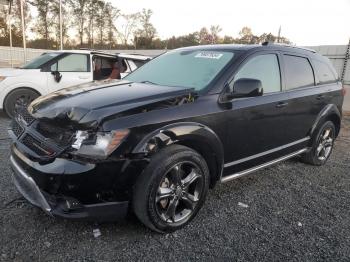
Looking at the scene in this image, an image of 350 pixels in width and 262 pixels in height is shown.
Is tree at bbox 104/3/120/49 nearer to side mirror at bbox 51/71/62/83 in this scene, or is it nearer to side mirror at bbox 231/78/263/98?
side mirror at bbox 51/71/62/83

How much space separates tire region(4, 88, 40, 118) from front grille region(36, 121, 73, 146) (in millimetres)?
5192

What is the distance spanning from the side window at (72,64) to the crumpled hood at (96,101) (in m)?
4.86

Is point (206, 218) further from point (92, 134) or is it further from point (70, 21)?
point (70, 21)

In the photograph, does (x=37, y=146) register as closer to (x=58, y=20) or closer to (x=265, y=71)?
(x=265, y=71)

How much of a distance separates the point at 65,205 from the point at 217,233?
139 centimetres

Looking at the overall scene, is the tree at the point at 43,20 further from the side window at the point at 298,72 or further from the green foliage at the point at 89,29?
the side window at the point at 298,72

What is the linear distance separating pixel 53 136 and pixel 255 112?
2102 millimetres

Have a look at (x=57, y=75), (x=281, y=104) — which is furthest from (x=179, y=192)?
(x=57, y=75)

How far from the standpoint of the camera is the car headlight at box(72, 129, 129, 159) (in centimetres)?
249

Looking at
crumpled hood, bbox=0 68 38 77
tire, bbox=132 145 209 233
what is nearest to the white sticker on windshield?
tire, bbox=132 145 209 233

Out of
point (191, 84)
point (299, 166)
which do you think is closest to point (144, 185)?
point (191, 84)

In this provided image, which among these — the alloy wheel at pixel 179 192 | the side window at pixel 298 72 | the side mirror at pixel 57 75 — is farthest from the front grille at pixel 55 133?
the side mirror at pixel 57 75

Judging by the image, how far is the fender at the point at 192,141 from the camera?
2684 mm

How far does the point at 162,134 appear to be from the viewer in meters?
2.76
